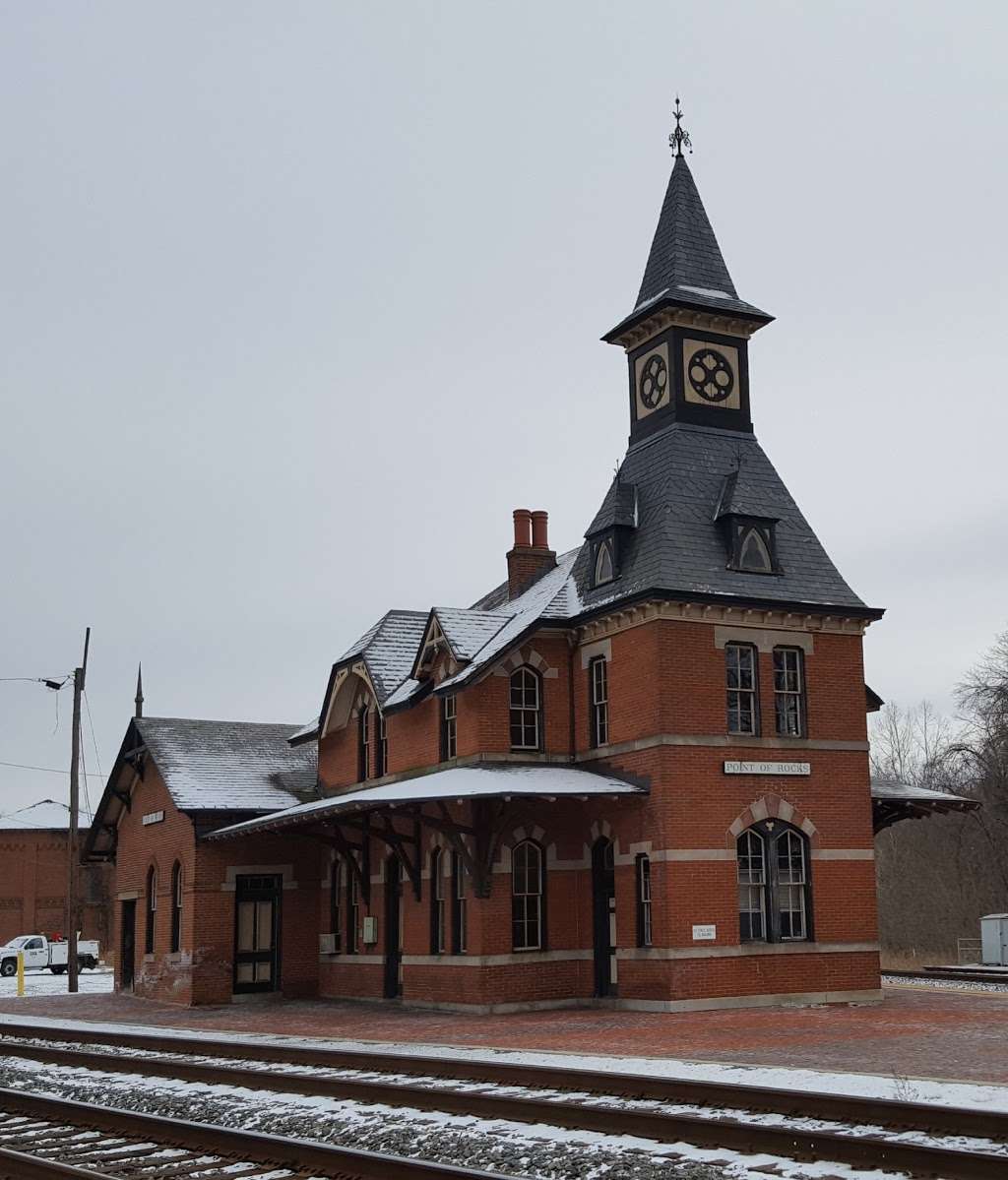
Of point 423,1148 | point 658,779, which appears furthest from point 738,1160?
point 658,779

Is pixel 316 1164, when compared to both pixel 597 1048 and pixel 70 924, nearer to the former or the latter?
pixel 597 1048

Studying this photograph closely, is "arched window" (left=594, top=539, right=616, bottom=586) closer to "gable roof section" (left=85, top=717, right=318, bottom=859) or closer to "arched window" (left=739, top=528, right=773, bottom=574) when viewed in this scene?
"arched window" (left=739, top=528, right=773, bottom=574)

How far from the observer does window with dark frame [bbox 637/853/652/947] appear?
2273 cm

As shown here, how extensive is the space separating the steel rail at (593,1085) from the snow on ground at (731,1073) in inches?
17.8

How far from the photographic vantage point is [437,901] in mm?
25281

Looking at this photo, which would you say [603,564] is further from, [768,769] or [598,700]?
[768,769]

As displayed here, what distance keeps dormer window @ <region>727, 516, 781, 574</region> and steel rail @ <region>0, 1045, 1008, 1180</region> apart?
41.4 ft

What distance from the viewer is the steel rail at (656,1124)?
873cm

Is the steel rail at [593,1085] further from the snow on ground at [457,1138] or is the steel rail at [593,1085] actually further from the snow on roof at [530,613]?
the snow on roof at [530,613]

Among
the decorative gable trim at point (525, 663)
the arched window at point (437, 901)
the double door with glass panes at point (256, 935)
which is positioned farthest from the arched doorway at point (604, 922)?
the double door with glass panes at point (256, 935)

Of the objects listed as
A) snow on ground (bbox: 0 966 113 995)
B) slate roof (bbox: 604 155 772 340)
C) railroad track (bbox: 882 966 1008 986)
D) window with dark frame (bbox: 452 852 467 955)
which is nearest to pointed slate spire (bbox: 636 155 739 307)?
slate roof (bbox: 604 155 772 340)

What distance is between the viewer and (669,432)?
26125mm

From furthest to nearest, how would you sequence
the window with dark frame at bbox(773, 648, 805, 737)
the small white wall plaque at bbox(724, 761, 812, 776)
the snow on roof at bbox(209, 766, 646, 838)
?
the window with dark frame at bbox(773, 648, 805, 737)
the small white wall plaque at bbox(724, 761, 812, 776)
the snow on roof at bbox(209, 766, 646, 838)

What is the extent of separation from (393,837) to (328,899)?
509 cm
